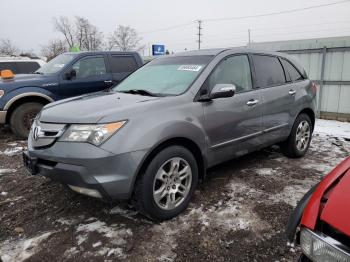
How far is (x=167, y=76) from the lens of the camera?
153 inches

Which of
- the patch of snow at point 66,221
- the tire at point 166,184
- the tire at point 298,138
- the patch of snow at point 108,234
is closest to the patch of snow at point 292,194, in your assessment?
the tire at point 298,138

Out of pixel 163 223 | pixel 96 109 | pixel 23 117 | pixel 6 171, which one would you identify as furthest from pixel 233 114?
pixel 23 117

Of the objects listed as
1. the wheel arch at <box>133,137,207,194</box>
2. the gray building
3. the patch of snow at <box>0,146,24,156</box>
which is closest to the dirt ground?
the wheel arch at <box>133,137,207,194</box>

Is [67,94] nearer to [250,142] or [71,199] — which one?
[71,199]

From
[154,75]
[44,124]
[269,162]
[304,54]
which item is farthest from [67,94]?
[304,54]

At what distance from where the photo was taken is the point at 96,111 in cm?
303

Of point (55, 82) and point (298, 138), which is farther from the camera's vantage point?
point (55, 82)

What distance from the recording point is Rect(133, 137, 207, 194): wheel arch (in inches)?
117

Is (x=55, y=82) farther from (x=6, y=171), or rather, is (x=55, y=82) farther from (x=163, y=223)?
(x=163, y=223)

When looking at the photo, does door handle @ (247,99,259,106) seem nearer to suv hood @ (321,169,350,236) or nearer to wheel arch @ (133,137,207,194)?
wheel arch @ (133,137,207,194)

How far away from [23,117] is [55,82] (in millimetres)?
968

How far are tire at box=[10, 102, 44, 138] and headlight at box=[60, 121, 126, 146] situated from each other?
4279 mm

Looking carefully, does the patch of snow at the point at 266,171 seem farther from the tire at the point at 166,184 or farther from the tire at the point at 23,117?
the tire at the point at 23,117

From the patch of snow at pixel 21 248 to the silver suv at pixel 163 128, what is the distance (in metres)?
0.58
